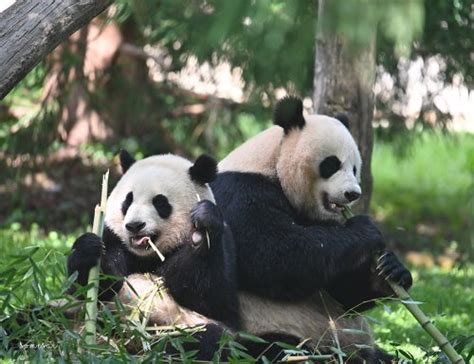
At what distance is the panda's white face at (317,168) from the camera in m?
5.73

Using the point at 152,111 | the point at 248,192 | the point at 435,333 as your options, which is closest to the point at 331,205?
the point at 248,192

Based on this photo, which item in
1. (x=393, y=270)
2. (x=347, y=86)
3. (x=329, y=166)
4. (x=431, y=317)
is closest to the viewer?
(x=393, y=270)

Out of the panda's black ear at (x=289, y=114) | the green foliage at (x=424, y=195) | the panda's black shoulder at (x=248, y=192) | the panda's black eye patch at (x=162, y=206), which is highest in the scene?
the panda's black eye patch at (x=162, y=206)

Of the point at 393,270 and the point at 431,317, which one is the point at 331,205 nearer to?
the point at 393,270

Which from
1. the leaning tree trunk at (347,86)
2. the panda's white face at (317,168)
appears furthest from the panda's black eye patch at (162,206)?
the leaning tree trunk at (347,86)

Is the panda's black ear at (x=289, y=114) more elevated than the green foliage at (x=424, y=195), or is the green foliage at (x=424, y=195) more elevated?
the panda's black ear at (x=289, y=114)

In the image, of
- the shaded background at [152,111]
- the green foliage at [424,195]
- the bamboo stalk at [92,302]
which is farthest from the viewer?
the green foliage at [424,195]

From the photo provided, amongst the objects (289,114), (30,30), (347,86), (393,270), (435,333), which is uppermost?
(30,30)

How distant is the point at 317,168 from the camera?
5.76 metres

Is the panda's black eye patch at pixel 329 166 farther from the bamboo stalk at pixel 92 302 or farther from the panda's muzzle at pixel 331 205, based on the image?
the bamboo stalk at pixel 92 302

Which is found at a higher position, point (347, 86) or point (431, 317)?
point (347, 86)

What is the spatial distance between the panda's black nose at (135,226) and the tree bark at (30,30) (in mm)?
905

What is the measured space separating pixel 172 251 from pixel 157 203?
0.27 m

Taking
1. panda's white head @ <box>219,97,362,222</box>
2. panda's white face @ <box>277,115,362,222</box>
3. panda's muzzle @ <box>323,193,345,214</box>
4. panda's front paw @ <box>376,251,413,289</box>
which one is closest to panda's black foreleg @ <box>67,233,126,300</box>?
panda's white head @ <box>219,97,362,222</box>
